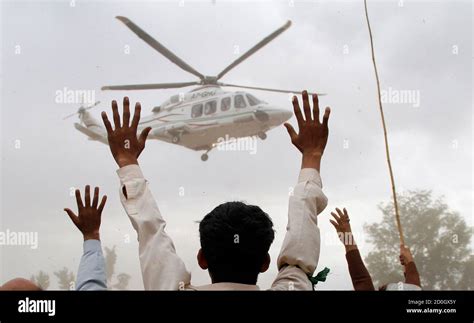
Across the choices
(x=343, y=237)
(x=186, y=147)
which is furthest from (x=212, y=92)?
(x=343, y=237)

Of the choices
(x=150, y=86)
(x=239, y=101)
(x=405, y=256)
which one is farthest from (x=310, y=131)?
(x=150, y=86)

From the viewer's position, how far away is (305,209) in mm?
1998

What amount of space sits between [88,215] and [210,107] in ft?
69.9

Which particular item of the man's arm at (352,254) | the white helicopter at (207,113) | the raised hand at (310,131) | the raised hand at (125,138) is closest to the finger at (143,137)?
the raised hand at (125,138)

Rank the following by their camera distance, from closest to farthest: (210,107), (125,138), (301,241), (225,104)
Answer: (301,241)
(125,138)
(225,104)
(210,107)

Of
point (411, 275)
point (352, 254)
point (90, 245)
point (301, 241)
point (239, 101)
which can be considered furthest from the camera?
point (239, 101)

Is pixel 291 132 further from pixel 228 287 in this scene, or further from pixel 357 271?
pixel 357 271

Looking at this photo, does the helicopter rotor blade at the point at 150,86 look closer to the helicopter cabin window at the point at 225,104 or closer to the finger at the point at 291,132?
the helicopter cabin window at the point at 225,104

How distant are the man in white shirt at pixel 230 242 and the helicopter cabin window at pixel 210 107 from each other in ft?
69.5

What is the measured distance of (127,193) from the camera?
6.42 ft

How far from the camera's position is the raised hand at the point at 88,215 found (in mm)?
2152

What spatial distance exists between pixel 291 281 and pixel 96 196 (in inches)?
31.5

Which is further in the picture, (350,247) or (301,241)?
(350,247)
